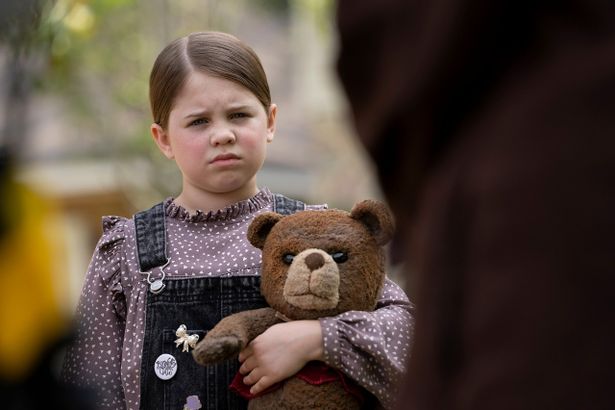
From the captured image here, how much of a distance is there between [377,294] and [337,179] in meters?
6.52

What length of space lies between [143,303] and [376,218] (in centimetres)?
58

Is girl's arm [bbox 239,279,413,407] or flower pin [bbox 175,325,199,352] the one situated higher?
girl's arm [bbox 239,279,413,407]

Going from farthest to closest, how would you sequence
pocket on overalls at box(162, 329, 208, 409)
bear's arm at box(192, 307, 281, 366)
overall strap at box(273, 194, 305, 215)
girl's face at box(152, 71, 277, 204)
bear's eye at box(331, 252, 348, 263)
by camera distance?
overall strap at box(273, 194, 305, 215) → girl's face at box(152, 71, 277, 204) → pocket on overalls at box(162, 329, 208, 409) → bear's eye at box(331, 252, 348, 263) → bear's arm at box(192, 307, 281, 366)

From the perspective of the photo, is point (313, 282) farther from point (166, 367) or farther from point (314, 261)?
point (166, 367)

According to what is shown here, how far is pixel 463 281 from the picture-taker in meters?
1.05

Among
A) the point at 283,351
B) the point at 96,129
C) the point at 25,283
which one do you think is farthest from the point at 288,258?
the point at 96,129

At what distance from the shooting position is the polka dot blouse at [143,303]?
2.10 metres

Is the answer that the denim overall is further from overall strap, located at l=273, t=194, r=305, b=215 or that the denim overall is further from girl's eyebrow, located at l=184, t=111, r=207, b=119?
girl's eyebrow, located at l=184, t=111, r=207, b=119

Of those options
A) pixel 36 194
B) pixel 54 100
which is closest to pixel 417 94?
pixel 36 194

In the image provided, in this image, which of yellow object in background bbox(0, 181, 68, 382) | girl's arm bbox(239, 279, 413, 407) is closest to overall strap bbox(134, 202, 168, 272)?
girl's arm bbox(239, 279, 413, 407)

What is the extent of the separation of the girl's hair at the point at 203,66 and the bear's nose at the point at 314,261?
515 mm

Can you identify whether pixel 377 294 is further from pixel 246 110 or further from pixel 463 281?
pixel 463 281

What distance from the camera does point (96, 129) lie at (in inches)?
255

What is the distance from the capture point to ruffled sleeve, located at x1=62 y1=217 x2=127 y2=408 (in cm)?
227
